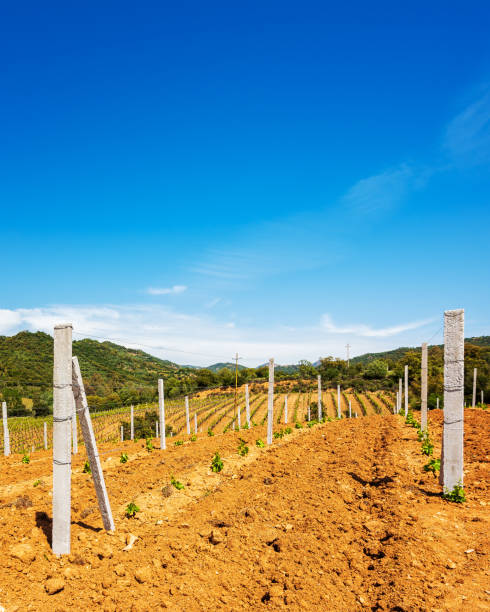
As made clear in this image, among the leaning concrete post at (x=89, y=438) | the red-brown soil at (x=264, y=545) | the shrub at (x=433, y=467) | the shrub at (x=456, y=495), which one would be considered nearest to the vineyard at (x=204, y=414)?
the shrub at (x=433, y=467)

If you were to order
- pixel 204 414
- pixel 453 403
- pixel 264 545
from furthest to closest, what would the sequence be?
1. pixel 204 414
2. pixel 453 403
3. pixel 264 545

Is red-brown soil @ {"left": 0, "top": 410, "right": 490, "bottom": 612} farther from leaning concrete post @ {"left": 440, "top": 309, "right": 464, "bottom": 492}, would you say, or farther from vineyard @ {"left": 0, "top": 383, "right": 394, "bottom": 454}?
vineyard @ {"left": 0, "top": 383, "right": 394, "bottom": 454}

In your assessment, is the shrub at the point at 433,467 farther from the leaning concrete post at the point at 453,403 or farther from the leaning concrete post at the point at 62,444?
the leaning concrete post at the point at 62,444

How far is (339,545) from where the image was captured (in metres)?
4.53

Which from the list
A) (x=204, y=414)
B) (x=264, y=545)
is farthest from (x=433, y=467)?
(x=204, y=414)

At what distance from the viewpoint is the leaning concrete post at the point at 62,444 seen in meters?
4.22

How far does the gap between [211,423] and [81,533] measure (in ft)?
120

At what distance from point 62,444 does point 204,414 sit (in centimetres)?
4057

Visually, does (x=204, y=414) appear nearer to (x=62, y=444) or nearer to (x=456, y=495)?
(x=456, y=495)

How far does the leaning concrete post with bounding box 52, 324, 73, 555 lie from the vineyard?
22.7 m

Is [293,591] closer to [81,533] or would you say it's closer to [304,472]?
[81,533]

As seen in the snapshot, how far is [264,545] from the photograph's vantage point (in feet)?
15.2

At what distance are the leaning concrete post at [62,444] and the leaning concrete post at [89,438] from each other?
0.27 m

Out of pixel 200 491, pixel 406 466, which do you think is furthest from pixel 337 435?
pixel 200 491
